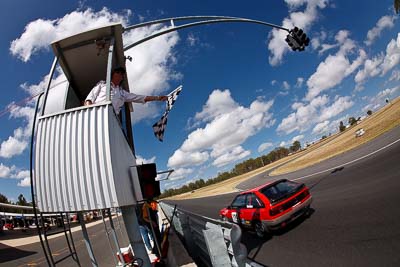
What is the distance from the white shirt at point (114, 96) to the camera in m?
3.70

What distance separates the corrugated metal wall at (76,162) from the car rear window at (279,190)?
7.18 metres

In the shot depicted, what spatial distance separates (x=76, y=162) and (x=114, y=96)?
105 centimetres

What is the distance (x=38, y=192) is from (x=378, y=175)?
42.7ft

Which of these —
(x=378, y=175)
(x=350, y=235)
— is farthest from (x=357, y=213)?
(x=378, y=175)

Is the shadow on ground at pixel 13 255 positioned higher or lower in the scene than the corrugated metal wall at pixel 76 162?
lower

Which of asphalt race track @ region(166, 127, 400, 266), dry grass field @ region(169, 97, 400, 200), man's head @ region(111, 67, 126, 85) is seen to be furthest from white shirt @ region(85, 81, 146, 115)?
dry grass field @ region(169, 97, 400, 200)

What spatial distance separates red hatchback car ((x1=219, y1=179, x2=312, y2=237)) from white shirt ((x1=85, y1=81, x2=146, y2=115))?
21.6 ft

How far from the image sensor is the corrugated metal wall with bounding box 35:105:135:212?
3.06 m

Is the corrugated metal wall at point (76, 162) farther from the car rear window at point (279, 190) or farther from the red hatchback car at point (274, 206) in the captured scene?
the car rear window at point (279, 190)

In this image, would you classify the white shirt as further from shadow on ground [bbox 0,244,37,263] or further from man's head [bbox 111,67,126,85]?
shadow on ground [bbox 0,244,37,263]

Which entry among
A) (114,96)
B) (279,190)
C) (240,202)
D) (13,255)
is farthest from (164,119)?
(13,255)

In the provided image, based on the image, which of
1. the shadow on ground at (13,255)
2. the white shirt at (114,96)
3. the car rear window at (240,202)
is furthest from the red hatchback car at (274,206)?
the shadow on ground at (13,255)

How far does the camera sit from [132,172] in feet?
12.1

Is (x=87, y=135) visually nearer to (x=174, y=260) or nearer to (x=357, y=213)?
(x=174, y=260)
